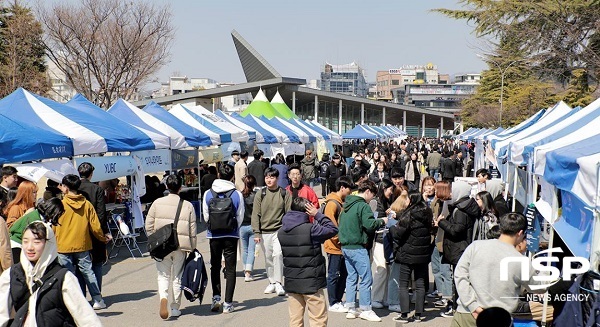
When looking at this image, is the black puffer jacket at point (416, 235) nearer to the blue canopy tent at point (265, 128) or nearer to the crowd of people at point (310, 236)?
the crowd of people at point (310, 236)

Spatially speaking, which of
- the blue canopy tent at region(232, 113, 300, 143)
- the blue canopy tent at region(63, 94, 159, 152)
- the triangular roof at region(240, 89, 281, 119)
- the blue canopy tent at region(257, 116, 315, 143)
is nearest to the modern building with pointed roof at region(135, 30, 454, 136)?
the triangular roof at region(240, 89, 281, 119)

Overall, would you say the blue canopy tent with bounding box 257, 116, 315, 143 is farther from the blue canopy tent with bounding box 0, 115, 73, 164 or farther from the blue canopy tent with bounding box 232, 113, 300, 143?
the blue canopy tent with bounding box 0, 115, 73, 164

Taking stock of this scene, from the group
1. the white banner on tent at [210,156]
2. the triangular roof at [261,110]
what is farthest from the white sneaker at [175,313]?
the triangular roof at [261,110]

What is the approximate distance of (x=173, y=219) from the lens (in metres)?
6.94

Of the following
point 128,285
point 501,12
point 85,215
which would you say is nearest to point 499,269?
point 85,215

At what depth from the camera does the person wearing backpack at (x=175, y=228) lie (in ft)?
22.7

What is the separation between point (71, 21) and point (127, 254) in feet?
68.3

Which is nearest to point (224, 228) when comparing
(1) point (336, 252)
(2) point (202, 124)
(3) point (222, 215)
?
(3) point (222, 215)

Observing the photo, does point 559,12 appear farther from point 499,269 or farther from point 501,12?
point 499,269

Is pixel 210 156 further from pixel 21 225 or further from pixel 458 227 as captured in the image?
pixel 458 227

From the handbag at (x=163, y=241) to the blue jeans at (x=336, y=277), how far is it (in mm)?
1819

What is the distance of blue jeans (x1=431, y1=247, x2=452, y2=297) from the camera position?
7.43 m

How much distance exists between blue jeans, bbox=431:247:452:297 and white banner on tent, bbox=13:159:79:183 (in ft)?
16.8

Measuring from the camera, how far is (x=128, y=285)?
902cm
